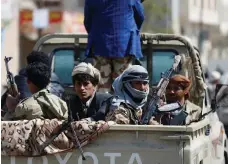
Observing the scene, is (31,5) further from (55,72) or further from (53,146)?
(53,146)

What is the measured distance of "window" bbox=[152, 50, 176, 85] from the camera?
32.3ft

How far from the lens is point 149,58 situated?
9.88 m

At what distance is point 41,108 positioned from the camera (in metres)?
7.32

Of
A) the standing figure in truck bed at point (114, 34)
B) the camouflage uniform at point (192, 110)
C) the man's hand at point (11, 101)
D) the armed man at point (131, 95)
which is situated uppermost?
the standing figure in truck bed at point (114, 34)

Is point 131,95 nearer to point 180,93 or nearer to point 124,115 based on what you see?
point 124,115

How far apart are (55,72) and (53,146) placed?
318cm

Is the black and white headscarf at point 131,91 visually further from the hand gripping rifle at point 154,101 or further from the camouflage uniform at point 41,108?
the camouflage uniform at point 41,108

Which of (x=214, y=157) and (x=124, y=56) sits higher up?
(x=124, y=56)

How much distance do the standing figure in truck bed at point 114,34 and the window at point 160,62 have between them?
568 mm

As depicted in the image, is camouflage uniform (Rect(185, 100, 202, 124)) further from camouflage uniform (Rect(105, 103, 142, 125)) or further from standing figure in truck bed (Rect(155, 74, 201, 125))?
camouflage uniform (Rect(105, 103, 142, 125))

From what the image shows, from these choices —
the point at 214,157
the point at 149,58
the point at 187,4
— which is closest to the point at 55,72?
the point at 149,58

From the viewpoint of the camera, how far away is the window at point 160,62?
9844 millimetres

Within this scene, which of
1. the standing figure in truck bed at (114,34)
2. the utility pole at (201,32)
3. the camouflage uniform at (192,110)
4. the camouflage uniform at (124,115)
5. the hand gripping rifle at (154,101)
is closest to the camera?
the camouflage uniform at (124,115)

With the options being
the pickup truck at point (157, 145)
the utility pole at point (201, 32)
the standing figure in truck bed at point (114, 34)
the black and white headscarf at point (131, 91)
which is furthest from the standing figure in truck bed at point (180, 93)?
the utility pole at point (201, 32)
